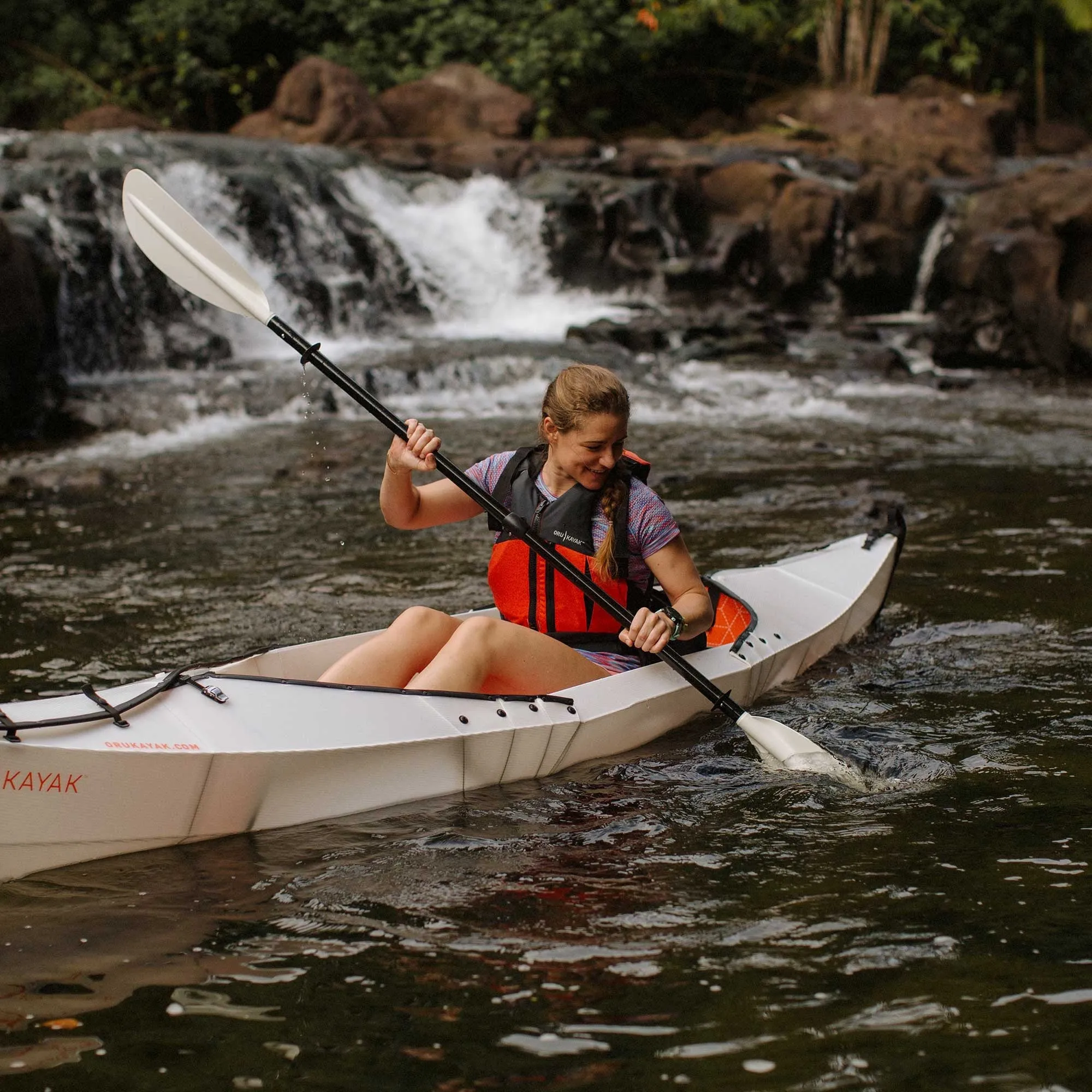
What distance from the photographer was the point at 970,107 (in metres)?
17.7

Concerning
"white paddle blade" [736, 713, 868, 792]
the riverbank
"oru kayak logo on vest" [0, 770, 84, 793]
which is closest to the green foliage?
the riverbank

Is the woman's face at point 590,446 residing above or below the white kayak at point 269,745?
above

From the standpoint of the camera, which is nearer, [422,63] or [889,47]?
[422,63]

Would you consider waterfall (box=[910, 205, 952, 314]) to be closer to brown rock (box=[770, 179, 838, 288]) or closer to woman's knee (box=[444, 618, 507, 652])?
brown rock (box=[770, 179, 838, 288])

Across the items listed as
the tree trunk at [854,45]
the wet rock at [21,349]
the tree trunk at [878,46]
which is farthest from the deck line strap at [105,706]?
the tree trunk at [854,45]

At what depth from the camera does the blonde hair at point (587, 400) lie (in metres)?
3.09

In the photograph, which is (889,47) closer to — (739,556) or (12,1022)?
(739,556)

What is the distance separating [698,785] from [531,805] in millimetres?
415

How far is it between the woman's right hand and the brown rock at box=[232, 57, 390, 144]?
13264 millimetres

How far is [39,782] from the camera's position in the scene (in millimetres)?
2584

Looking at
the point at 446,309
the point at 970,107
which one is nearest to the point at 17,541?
the point at 446,309

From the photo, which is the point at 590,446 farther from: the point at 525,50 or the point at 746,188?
the point at 525,50

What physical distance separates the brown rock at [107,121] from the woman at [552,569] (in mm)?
13089

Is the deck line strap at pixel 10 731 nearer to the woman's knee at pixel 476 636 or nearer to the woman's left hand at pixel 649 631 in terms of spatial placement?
the woman's knee at pixel 476 636
